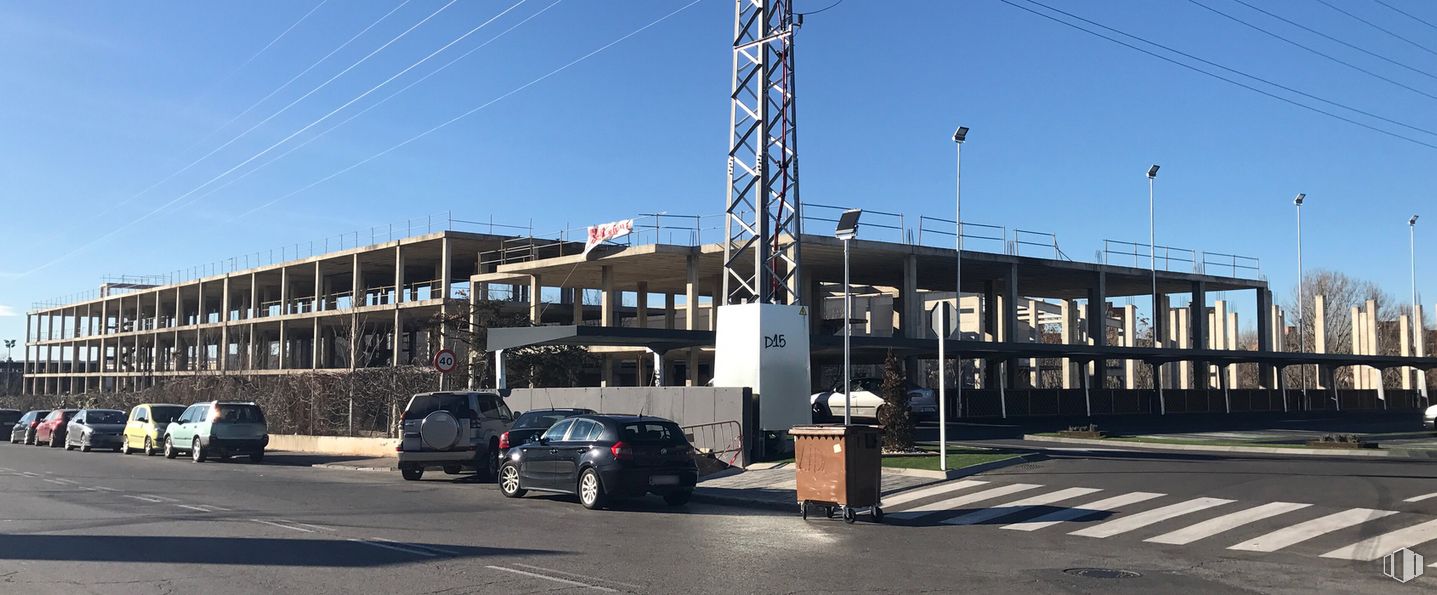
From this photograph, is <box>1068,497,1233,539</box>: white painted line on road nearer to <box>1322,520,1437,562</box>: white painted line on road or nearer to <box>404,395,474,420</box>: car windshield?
<box>1322,520,1437,562</box>: white painted line on road

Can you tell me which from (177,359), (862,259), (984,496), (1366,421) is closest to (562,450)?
(984,496)

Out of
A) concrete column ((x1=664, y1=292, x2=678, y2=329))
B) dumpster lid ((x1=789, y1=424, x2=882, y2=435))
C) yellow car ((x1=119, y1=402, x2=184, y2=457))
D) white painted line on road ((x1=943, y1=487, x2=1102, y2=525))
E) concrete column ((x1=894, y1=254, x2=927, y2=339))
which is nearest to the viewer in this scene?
dumpster lid ((x1=789, y1=424, x2=882, y2=435))

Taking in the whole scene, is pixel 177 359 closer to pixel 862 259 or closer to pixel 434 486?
pixel 862 259

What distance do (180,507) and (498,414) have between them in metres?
7.02

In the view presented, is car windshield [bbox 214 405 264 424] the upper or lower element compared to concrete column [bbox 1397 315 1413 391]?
lower

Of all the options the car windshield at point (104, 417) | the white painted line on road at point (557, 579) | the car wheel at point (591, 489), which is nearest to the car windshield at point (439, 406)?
the car wheel at point (591, 489)

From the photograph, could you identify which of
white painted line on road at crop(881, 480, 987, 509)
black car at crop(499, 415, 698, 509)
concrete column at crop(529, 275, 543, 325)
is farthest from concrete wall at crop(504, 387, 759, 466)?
concrete column at crop(529, 275, 543, 325)

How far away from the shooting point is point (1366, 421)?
44.2 metres

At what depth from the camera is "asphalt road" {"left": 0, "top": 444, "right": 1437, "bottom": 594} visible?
9859 millimetres

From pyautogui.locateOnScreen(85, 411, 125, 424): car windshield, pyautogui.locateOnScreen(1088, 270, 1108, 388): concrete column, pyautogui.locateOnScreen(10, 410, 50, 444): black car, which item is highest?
pyautogui.locateOnScreen(1088, 270, 1108, 388): concrete column

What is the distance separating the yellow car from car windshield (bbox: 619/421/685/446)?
70.1 feet

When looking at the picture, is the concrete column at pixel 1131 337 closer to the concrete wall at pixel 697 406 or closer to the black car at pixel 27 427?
the concrete wall at pixel 697 406

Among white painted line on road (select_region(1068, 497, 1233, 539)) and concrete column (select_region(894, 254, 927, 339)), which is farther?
concrete column (select_region(894, 254, 927, 339))

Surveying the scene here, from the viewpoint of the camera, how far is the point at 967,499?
55.1ft
